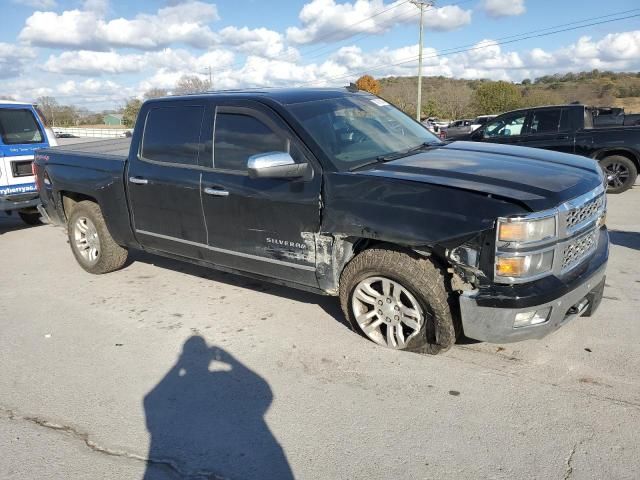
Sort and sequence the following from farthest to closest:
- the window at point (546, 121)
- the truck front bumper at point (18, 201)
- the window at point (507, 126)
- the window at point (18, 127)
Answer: the window at point (507, 126) → the window at point (546, 121) → the window at point (18, 127) → the truck front bumper at point (18, 201)

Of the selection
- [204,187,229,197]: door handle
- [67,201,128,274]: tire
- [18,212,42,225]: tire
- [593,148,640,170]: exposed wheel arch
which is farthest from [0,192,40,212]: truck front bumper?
[593,148,640,170]: exposed wheel arch

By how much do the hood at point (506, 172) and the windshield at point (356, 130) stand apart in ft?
→ 0.76

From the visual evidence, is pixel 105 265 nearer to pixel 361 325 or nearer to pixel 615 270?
pixel 361 325

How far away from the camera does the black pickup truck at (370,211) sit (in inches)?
127

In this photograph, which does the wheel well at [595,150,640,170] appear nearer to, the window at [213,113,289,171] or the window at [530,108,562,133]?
the window at [530,108,562,133]

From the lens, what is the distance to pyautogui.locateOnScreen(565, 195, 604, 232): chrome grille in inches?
130

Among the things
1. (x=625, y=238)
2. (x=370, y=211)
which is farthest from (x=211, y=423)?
(x=625, y=238)

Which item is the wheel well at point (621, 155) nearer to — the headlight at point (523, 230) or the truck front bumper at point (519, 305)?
the truck front bumper at point (519, 305)

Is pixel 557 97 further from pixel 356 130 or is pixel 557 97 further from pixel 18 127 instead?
pixel 356 130

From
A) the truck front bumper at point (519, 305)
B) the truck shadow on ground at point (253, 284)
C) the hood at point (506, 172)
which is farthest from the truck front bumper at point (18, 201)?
the truck front bumper at point (519, 305)

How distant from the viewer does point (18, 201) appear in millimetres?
8164

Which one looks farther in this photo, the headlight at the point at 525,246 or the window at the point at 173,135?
the window at the point at 173,135

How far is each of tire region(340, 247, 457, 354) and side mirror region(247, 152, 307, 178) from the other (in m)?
0.78

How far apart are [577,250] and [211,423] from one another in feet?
8.54
